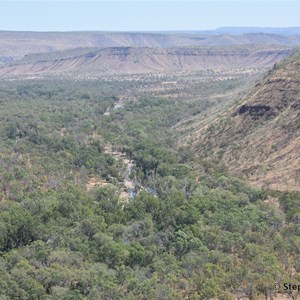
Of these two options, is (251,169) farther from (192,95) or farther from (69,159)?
(192,95)

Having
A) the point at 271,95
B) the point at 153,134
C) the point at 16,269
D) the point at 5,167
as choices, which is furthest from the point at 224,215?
the point at 153,134

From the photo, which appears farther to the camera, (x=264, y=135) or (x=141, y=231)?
(x=264, y=135)

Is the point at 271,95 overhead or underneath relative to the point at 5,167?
overhead

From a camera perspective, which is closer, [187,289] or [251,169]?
[187,289]

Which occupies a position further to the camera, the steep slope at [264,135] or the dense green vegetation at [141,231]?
the steep slope at [264,135]

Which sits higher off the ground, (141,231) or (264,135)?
(264,135)
